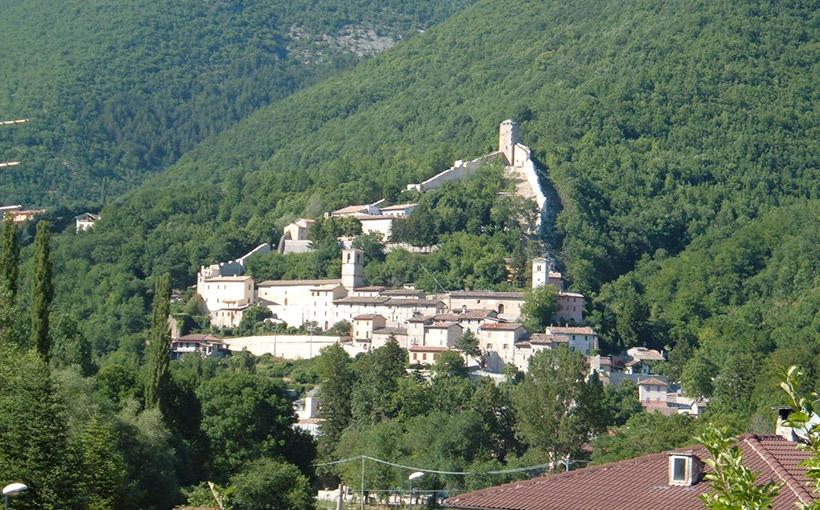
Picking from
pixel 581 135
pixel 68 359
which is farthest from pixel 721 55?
pixel 68 359

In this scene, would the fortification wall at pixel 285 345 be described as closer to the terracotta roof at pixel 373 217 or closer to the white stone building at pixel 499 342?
the white stone building at pixel 499 342

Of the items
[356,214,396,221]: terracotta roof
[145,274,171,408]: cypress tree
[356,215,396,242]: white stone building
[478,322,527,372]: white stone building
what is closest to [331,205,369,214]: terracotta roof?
[356,214,396,221]: terracotta roof

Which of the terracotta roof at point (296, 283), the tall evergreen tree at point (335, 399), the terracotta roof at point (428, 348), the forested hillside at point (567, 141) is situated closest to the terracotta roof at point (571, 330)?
the terracotta roof at point (428, 348)

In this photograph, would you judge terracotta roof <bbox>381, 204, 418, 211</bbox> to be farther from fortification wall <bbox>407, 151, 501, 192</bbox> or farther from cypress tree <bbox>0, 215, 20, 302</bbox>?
cypress tree <bbox>0, 215, 20, 302</bbox>

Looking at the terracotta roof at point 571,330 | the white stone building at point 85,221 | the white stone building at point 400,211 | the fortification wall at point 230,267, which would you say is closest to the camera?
the terracotta roof at point 571,330

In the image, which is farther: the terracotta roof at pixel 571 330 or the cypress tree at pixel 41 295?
the terracotta roof at pixel 571 330
